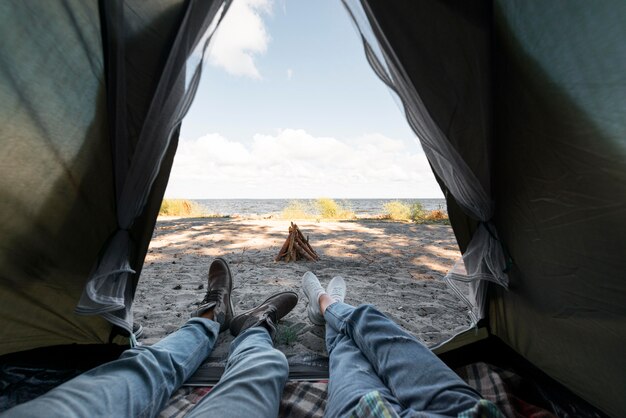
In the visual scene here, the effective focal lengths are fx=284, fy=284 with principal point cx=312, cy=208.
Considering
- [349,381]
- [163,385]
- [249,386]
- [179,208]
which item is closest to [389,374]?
[349,381]

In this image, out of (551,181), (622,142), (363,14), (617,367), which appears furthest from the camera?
(363,14)

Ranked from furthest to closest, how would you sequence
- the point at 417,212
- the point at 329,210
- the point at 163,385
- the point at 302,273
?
the point at 329,210
the point at 417,212
the point at 302,273
the point at 163,385

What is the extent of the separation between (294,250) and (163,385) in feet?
9.63

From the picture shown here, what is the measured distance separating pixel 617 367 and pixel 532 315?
1.10 ft

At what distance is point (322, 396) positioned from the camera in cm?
130

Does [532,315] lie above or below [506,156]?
below

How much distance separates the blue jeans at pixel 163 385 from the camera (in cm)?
91

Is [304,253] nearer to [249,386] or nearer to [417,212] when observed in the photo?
[249,386]

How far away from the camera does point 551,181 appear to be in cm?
117

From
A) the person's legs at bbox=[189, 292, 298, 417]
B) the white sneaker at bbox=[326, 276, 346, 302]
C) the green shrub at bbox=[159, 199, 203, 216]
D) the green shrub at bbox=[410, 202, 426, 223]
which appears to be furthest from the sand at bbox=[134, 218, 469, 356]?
the green shrub at bbox=[159, 199, 203, 216]

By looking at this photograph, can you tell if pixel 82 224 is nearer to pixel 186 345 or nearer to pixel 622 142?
pixel 186 345

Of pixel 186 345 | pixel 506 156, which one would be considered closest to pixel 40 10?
pixel 186 345

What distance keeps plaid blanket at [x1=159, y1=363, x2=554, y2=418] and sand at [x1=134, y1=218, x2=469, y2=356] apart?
37cm

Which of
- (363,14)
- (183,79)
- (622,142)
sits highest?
(363,14)
